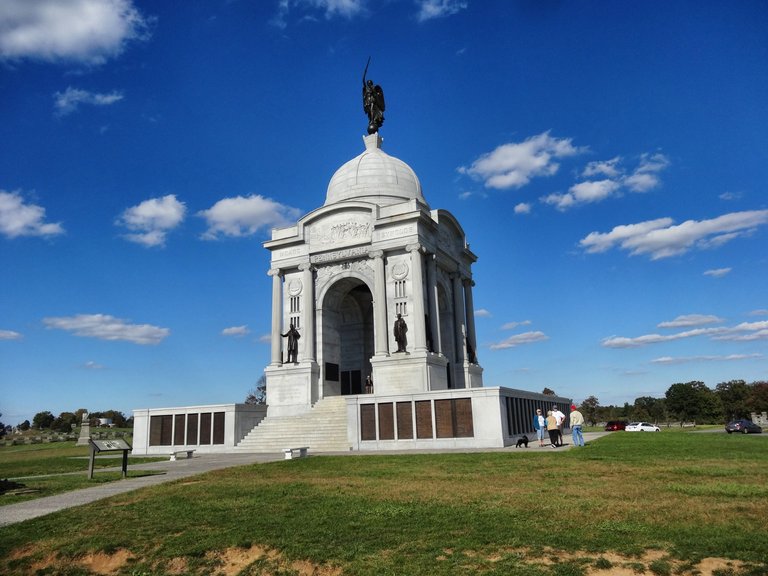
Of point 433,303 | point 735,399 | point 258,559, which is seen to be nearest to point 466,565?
point 258,559

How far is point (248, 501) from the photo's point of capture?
1250 cm

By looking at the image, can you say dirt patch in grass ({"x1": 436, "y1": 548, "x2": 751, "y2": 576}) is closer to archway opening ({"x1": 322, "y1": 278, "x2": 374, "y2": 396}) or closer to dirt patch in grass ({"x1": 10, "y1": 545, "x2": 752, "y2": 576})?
dirt patch in grass ({"x1": 10, "y1": 545, "x2": 752, "y2": 576})

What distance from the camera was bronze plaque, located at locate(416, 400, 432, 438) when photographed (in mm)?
28047

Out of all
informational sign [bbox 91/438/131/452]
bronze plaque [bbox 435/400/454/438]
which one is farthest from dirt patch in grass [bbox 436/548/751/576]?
bronze plaque [bbox 435/400/454/438]

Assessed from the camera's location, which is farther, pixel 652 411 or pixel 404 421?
pixel 652 411

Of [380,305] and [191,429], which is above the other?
[380,305]

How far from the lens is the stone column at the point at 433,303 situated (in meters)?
37.8

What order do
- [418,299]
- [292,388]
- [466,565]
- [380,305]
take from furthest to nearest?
[292,388], [380,305], [418,299], [466,565]

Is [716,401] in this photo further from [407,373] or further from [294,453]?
[294,453]

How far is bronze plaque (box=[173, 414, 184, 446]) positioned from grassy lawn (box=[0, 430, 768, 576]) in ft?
68.7

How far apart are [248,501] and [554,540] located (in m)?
7.00

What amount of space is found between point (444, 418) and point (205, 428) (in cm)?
1571

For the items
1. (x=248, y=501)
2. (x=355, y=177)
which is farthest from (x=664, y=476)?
(x=355, y=177)

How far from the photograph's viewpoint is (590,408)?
390 ft
